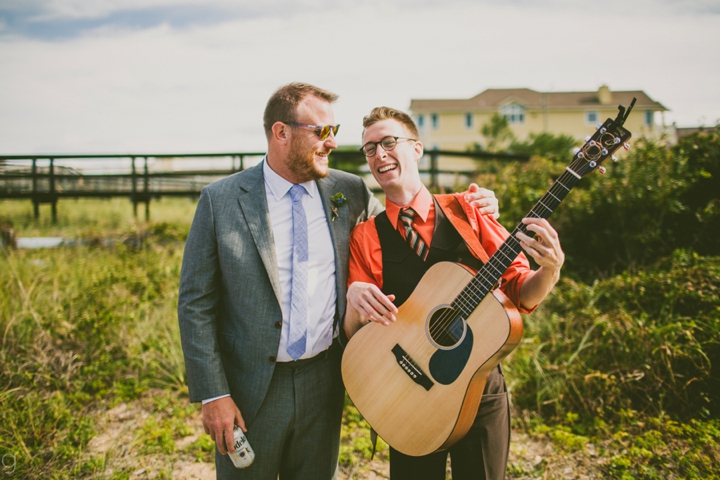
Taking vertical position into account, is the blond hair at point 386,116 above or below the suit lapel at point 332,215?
above

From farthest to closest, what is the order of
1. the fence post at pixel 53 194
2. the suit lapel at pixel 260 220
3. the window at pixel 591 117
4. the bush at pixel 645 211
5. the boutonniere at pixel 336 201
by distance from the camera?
the window at pixel 591 117 → the fence post at pixel 53 194 → the bush at pixel 645 211 → the boutonniere at pixel 336 201 → the suit lapel at pixel 260 220

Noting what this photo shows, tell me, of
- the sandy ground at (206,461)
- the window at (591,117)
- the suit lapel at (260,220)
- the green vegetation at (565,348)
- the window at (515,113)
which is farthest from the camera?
the window at (515,113)

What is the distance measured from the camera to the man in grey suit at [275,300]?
2.03 meters

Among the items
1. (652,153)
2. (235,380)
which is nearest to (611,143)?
(235,380)

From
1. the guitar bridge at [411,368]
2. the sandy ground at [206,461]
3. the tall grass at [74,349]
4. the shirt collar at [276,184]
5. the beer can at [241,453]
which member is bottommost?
the sandy ground at [206,461]

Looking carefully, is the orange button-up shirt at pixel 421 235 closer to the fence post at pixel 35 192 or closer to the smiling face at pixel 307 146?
the smiling face at pixel 307 146

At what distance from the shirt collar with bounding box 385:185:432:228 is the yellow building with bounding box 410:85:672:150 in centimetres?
3330

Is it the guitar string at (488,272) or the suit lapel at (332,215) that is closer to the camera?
the guitar string at (488,272)

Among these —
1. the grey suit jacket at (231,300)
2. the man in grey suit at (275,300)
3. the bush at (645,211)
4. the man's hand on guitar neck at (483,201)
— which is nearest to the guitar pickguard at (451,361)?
the man in grey suit at (275,300)

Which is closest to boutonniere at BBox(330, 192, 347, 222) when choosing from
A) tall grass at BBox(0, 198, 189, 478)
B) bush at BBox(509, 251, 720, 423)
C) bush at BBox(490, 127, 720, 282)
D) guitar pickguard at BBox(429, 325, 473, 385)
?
guitar pickguard at BBox(429, 325, 473, 385)

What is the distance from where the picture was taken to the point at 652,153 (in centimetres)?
522

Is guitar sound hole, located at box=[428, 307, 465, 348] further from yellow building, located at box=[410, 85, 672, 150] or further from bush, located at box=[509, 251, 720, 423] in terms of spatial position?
yellow building, located at box=[410, 85, 672, 150]

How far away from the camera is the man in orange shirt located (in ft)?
6.62

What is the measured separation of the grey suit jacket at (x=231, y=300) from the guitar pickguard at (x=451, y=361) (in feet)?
2.46
